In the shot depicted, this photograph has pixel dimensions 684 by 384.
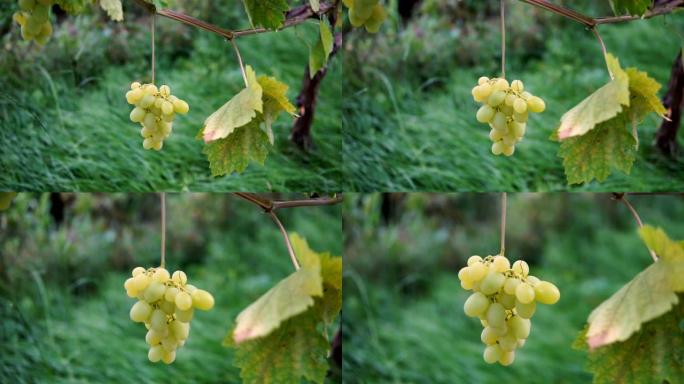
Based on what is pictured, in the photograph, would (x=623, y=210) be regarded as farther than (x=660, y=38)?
Yes

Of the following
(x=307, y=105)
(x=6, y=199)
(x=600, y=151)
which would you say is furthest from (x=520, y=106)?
(x=6, y=199)

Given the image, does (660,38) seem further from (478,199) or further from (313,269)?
(313,269)

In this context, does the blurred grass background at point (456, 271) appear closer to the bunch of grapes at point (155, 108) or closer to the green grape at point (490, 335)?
the bunch of grapes at point (155, 108)

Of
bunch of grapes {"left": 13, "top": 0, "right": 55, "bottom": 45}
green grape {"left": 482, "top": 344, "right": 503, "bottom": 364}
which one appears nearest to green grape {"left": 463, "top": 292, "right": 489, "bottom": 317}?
green grape {"left": 482, "top": 344, "right": 503, "bottom": 364}

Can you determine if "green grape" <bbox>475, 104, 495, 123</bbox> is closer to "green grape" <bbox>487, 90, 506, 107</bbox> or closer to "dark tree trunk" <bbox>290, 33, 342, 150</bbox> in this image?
"green grape" <bbox>487, 90, 506, 107</bbox>

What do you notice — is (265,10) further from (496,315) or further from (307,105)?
(496,315)

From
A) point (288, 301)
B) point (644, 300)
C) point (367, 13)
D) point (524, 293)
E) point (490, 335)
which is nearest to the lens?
point (644, 300)

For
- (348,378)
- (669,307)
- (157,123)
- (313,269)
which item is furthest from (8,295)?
(669,307)

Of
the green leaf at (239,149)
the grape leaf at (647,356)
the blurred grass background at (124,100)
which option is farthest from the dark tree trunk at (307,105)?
the grape leaf at (647,356)
